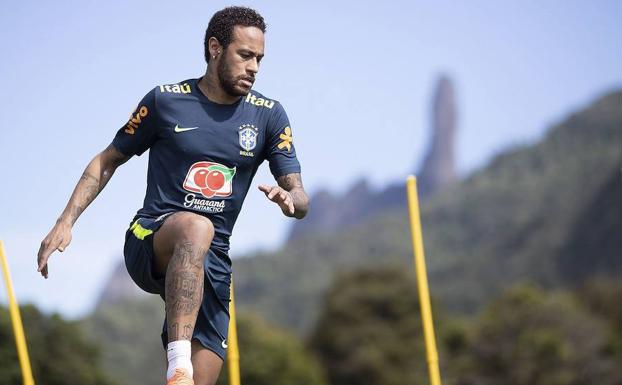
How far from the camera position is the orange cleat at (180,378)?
15.6 feet

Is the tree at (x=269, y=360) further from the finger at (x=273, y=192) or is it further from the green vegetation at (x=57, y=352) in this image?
the finger at (x=273, y=192)

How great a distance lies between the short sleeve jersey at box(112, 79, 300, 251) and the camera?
213 inches

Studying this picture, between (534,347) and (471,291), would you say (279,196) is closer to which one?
(534,347)

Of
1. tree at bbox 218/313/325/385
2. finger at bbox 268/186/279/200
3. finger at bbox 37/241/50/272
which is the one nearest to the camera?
finger at bbox 268/186/279/200

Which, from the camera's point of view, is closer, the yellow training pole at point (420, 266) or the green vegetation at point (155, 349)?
the yellow training pole at point (420, 266)

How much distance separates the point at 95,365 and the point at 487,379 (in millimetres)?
26436

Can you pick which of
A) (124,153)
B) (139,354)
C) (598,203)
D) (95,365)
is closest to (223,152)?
(124,153)

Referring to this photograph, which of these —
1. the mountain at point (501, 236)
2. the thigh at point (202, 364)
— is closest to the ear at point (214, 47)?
the thigh at point (202, 364)

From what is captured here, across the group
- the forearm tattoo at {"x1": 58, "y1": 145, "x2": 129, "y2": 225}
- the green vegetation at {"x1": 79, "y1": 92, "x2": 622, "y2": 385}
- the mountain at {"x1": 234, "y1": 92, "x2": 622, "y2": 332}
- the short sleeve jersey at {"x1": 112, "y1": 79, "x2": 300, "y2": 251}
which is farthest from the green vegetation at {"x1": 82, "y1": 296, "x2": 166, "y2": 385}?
the short sleeve jersey at {"x1": 112, "y1": 79, "x2": 300, "y2": 251}

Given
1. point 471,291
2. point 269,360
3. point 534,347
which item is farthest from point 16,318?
point 471,291

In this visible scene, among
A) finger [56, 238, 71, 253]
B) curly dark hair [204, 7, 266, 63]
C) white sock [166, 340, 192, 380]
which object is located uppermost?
curly dark hair [204, 7, 266, 63]

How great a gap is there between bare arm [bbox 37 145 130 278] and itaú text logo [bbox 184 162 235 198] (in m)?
0.48

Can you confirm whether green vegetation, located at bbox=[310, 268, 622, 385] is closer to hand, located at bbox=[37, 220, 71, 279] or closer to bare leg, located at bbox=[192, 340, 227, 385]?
bare leg, located at bbox=[192, 340, 227, 385]

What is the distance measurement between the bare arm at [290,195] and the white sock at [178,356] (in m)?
0.74
